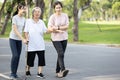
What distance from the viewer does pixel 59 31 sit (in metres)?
10.9

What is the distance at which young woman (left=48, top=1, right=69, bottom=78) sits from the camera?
35.9 ft

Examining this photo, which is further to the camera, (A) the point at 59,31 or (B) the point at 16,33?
(A) the point at 59,31

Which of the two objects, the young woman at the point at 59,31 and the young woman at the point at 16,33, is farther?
the young woman at the point at 59,31

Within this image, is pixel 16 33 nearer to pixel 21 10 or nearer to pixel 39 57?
pixel 21 10

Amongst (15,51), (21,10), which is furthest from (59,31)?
(15,51)

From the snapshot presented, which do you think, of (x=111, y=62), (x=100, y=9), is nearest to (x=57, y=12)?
(x=111, y=62)

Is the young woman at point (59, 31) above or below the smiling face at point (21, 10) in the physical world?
below

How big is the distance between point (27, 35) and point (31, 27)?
0.23 metres

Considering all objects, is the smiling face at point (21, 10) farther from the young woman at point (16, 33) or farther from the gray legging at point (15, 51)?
the gray legging at point (15, 51)

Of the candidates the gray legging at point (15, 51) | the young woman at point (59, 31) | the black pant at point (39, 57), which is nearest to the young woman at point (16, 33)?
the gray legging at point (15, 51)

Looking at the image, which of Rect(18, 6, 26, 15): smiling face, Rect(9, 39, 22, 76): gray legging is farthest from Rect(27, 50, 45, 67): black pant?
Rect(18, 6, 26, 15): smiling face

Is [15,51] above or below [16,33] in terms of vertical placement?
below

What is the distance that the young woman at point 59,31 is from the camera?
11.0m

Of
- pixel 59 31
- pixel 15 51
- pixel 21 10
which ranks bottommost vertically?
pixel 15 51
